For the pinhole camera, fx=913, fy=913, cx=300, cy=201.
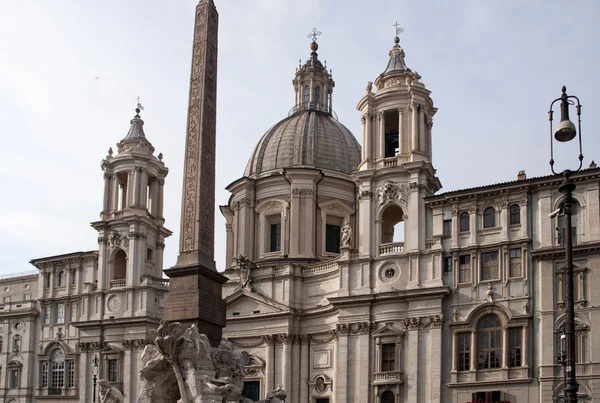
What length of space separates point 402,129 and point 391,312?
10864 millimetres

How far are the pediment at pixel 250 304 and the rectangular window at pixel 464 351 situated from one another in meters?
12.2

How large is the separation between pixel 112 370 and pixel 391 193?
23.0m

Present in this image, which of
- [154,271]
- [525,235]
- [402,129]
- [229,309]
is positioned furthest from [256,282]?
[525,235]

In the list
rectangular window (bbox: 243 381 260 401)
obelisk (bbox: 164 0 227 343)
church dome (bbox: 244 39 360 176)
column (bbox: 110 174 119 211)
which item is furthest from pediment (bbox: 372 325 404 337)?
column (bbox: 110 174 119 211)

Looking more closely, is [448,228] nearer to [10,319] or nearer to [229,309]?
[229,309]

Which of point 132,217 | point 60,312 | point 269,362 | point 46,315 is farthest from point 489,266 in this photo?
point 46,315

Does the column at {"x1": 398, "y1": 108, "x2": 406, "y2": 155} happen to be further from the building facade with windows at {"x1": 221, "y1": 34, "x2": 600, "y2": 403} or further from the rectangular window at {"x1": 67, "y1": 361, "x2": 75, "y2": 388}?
the rectangular window at {"x1": 67, "y1": 361, "x2": 75, "y2": 388}

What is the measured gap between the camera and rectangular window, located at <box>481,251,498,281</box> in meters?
47.7

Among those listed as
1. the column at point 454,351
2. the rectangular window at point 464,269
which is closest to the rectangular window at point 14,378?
the column at point 454,351

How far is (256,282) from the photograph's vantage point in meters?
57.8

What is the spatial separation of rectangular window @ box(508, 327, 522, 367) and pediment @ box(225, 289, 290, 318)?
14.9 meters

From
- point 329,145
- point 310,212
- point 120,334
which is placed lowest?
point 120,334

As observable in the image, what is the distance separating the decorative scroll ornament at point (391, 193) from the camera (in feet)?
170

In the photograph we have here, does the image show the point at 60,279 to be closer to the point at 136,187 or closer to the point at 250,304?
the point at 136,187
